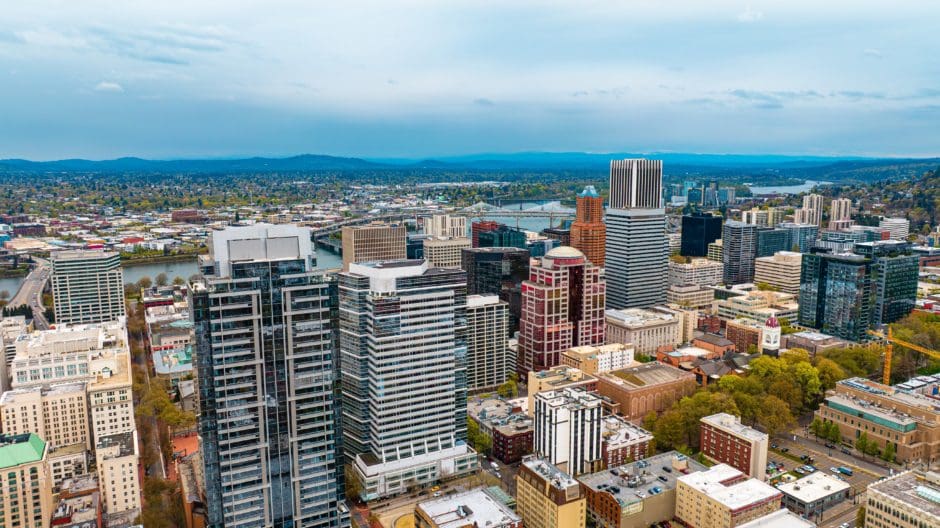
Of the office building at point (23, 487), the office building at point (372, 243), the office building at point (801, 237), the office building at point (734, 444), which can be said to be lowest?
the office building at point (734, 444)

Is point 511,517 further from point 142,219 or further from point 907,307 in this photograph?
point 142,219

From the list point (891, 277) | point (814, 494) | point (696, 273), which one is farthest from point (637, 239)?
point (814, 494)

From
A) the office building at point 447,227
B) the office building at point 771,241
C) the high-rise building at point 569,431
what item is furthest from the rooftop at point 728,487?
the office building at point 447,227

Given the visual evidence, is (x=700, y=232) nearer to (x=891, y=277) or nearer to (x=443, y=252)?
(x=891, y=277)

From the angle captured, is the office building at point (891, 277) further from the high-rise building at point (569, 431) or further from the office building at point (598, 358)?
the high-rise building at point (569, 431)

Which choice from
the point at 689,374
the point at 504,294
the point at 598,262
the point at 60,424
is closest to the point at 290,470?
the point at 60,424

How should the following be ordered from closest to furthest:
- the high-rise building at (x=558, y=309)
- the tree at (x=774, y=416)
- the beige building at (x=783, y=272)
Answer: the tree at (x=774, y=416), the high-rise building at (x=558, y=309), the beige building at (x=783, y=272)
